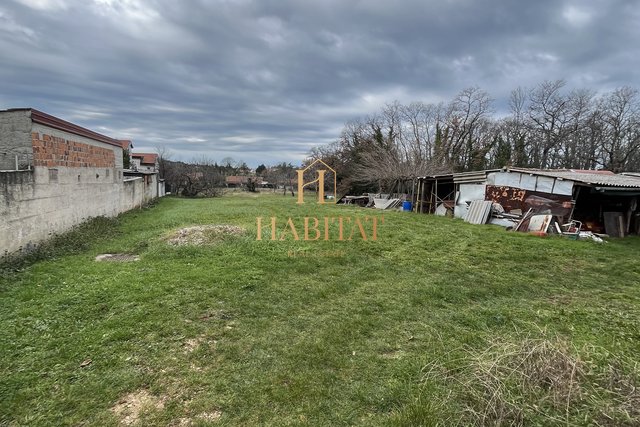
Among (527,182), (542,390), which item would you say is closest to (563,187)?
(527,182)

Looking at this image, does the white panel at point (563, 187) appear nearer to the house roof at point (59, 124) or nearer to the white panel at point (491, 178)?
the white panel at point (491, 178)

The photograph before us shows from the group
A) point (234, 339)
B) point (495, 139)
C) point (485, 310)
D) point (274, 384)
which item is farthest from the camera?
point (495, 139)

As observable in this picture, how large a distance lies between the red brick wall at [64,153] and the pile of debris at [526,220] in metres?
11.9

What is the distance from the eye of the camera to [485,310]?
3854 millimetres

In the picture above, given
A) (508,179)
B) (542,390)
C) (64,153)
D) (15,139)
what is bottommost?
(542,390)

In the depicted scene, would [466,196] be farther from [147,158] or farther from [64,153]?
[147,158]

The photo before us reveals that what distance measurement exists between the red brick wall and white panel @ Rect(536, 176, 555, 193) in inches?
515

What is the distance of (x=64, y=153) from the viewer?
7.25m

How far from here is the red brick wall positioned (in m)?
6.17

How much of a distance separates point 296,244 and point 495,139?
29.8 metres

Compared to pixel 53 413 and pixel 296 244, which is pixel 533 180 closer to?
pixel 296 244

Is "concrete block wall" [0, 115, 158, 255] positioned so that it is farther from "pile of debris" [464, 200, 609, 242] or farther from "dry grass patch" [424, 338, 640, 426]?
"pile of debris" [464, 200, 609, 242]

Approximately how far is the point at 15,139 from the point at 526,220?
12759 mm

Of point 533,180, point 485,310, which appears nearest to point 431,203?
point 533,180
